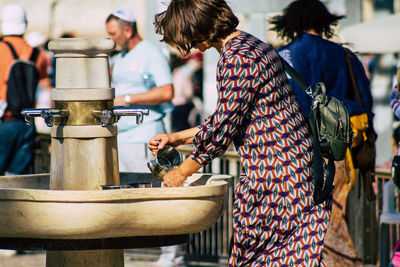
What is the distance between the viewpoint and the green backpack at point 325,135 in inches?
142

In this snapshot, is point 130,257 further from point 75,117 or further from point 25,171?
point 75,117

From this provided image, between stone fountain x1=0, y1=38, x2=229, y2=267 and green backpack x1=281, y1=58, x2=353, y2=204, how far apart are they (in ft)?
1.27

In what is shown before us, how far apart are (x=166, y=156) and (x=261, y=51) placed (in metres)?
0.71

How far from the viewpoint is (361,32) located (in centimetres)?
1179

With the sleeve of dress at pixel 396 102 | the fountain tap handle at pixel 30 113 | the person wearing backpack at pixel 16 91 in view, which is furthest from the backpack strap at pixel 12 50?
the fountain tap handle at pixel 30 113

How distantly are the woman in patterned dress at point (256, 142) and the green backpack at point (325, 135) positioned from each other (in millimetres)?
34

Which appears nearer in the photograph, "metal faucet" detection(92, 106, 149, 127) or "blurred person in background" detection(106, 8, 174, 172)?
"metal faucet" detection(92, 106, 149, 127)

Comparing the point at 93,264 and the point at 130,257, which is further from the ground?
the point at 93,264

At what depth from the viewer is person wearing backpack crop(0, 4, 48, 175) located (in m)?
7.64

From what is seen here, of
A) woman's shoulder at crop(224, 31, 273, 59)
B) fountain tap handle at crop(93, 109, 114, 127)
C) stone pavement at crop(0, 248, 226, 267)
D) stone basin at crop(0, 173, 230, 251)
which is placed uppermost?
woman's shoulder at crop(224, 31, 273, 59)

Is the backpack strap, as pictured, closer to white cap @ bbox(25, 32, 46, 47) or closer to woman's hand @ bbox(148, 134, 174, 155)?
woman's hand @ bbox(148, 134, 174, 155)

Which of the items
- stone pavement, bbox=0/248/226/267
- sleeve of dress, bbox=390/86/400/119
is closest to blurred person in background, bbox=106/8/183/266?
stone pavement, bbox=0/248/226/267

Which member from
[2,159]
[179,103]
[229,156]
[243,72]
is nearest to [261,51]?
[243,72]

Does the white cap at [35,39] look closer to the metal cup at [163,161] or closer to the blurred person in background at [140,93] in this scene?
the blurred person in background at [140,93]
